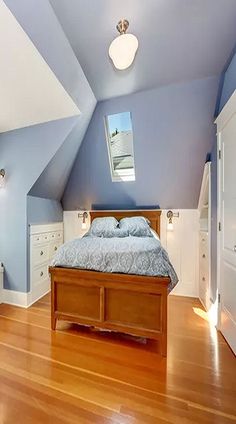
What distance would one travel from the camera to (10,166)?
289cm

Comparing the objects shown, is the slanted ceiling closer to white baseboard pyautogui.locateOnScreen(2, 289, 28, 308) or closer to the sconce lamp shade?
white baseboard pyautogui.locateOnScreen(2, 289, 28, 308)

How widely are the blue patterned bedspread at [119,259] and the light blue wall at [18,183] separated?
986 mm

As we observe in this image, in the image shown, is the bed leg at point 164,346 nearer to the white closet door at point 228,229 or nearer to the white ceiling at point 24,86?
the white closet door at point 228,229

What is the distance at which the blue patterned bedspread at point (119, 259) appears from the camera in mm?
1948

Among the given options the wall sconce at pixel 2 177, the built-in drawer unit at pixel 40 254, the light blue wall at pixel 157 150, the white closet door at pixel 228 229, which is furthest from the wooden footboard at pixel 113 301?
the light blue wall at pixel 157 150

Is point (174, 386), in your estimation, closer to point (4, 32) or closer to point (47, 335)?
point (47, 335)

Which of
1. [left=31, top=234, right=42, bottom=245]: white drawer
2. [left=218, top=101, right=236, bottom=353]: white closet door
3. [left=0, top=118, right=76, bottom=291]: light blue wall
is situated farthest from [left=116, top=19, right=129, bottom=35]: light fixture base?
[left=31, top=234, right=42, bottom=245]: white drawer

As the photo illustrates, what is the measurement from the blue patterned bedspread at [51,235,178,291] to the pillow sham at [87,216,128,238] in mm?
788

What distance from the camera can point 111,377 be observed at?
5.20 feet

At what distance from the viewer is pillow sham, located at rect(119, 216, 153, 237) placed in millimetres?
3094

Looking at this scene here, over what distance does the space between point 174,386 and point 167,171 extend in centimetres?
Answer: 255

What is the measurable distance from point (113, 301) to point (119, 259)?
0.43 m

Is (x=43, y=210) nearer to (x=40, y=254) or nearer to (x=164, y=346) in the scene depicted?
(x=40, y=254)

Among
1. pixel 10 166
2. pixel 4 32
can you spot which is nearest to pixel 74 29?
pixel 4 32
